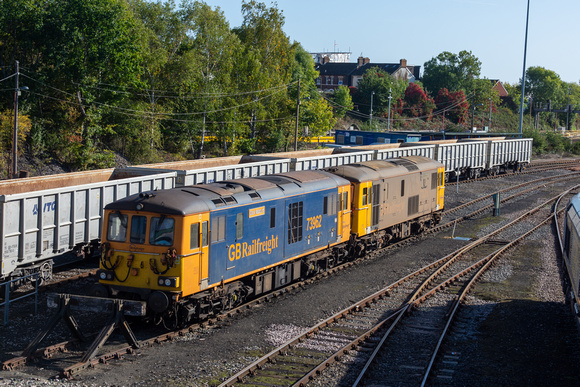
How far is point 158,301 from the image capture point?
12445mm

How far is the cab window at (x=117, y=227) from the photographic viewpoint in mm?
13000

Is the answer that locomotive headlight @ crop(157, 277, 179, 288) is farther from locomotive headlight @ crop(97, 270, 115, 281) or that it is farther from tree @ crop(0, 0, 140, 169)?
tree @ crop(0, 0, 140, 169)

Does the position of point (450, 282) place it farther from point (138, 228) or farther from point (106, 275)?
point (106, 275)

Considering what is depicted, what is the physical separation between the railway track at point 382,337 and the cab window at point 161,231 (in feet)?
10.9

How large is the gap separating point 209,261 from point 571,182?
44.3 m

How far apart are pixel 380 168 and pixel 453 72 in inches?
3704

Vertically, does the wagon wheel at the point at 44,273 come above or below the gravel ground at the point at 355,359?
above

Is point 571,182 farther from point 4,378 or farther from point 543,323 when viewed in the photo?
point 4,378

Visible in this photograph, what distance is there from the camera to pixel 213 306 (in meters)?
14.0

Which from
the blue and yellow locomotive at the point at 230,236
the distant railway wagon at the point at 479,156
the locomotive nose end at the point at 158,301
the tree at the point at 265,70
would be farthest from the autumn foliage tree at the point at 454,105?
the locomotive nose end at the point at 158,301

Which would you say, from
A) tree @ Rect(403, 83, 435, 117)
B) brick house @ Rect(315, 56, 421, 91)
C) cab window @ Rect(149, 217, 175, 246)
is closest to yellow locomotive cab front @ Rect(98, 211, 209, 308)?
cab window @ Rect(149, 217, 175, 246)

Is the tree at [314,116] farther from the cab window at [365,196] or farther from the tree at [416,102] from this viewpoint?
the tree at [416,102]

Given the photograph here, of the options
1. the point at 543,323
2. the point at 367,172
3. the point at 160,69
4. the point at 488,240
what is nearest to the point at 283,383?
Answer: the point at 543,323

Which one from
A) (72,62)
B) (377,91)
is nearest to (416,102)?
(377,91)
